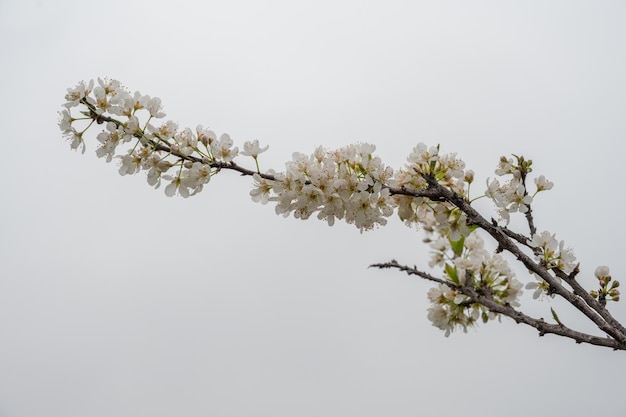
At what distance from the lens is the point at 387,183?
2.01m

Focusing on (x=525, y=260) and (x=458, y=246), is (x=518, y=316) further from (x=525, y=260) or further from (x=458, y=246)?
(x=458, y=246)

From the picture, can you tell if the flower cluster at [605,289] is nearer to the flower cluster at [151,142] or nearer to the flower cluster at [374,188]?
the flower cluster at [374,188]

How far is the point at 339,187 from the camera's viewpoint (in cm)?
198

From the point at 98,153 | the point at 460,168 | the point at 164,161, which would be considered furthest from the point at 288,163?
the point at 98,153

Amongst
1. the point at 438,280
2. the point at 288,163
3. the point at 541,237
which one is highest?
the point at 288,163

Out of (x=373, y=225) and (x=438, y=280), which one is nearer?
(x=438, y=280)

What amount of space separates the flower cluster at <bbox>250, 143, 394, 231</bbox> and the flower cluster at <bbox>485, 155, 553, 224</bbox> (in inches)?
18.9

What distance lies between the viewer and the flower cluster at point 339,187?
6.53ft

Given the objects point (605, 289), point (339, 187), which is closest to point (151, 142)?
point (339, 187)

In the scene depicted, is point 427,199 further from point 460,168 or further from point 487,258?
point 487,258

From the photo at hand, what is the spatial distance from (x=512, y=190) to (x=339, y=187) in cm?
83

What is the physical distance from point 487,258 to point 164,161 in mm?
1399

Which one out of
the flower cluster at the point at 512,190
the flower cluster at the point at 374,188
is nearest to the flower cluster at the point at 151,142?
the flower cluster at the point at 374,188

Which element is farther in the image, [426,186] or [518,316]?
[426,186]
